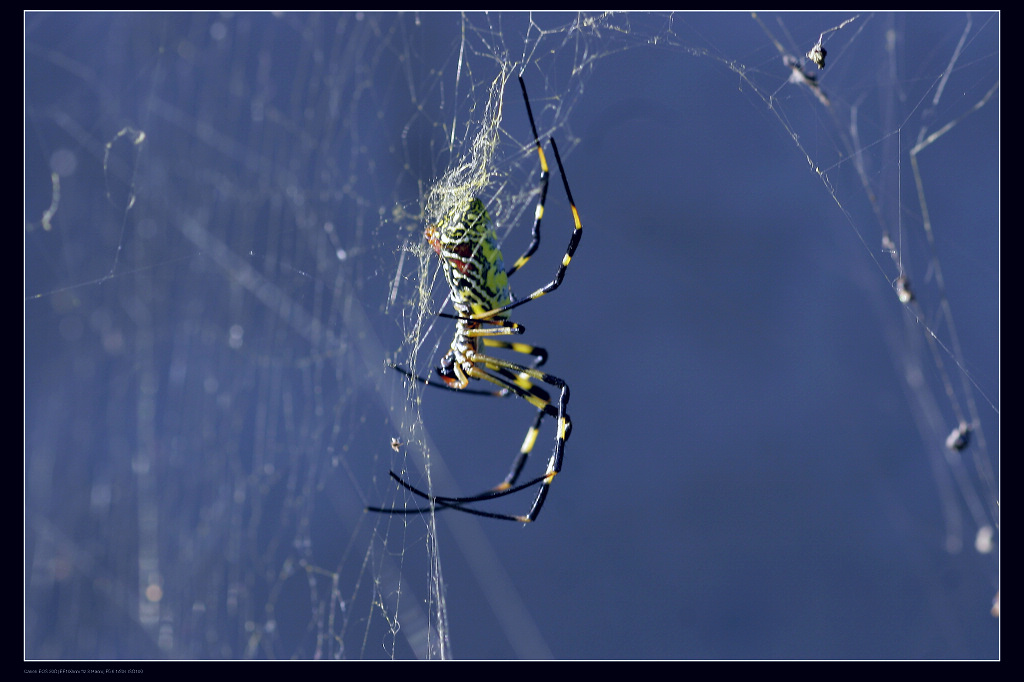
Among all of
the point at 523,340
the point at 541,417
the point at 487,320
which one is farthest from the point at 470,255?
the point at 523,340

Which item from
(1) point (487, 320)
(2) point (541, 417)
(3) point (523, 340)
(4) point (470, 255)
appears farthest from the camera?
(3) point (523, 340)

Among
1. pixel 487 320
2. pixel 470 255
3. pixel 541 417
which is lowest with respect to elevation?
pixel 541 417

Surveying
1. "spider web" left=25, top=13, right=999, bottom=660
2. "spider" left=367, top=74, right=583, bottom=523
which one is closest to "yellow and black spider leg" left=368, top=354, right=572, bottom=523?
"spider" left=367, top=74, right=583, bottom=523

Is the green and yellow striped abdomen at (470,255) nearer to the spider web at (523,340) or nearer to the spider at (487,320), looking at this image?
the spider at (487,320)

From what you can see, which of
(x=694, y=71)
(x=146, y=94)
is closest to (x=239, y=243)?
(x=146, y=94)

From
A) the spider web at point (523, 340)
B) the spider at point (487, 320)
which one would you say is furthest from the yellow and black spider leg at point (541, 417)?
the spider web at point (523, 340)

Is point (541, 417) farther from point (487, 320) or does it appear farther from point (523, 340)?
point (523, 340)
